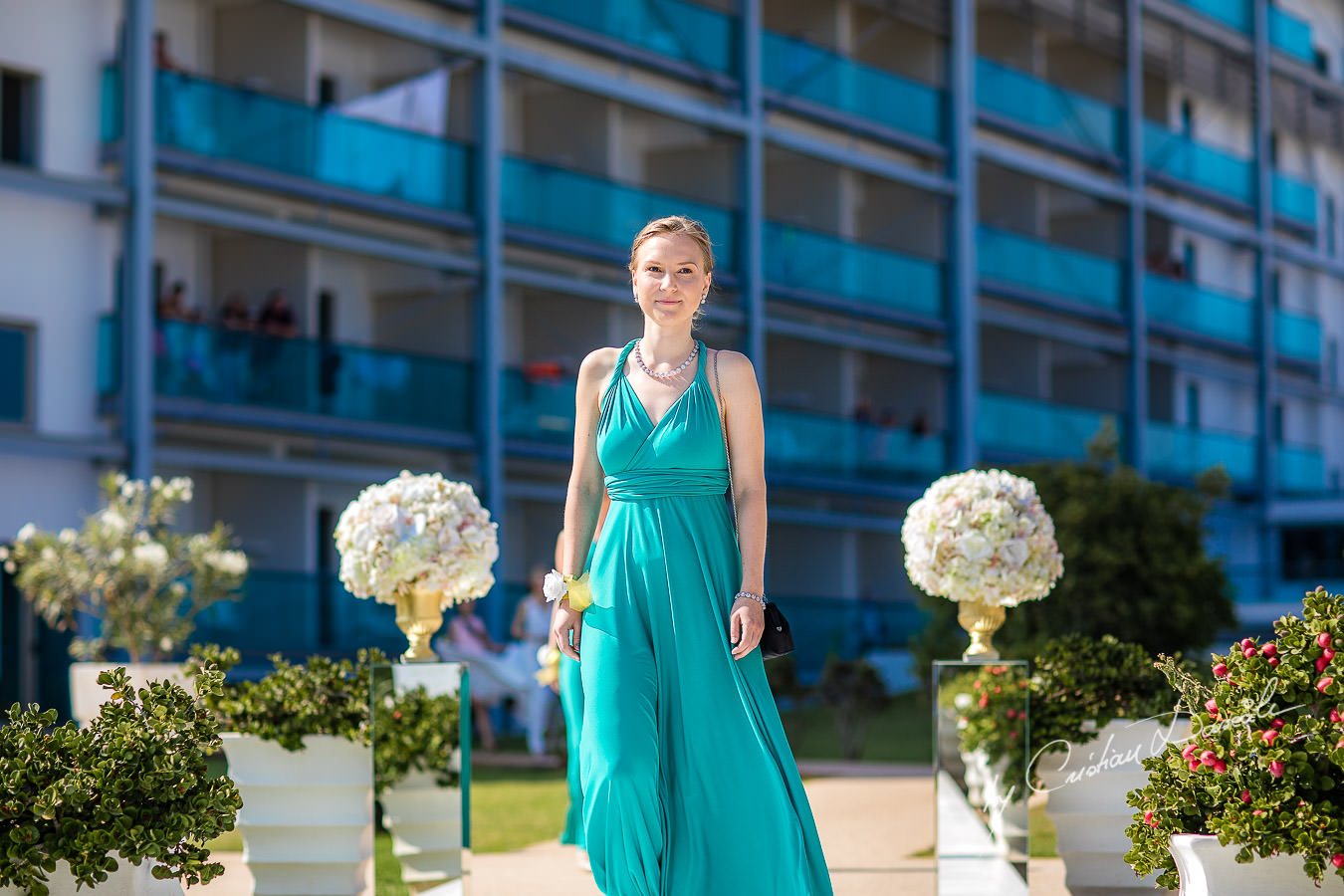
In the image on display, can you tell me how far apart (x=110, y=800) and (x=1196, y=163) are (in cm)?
3983

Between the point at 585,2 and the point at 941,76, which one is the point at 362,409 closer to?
the point at 585,2

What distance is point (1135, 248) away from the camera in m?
38.4

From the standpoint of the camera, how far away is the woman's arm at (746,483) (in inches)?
203

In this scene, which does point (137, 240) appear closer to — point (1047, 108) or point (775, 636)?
point (775, 636)

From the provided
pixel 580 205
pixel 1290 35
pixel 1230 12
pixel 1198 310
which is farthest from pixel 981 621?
pixel 1290 35

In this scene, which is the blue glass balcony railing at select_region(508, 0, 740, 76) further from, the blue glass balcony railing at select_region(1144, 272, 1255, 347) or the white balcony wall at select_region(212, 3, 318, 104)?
the blue glass balcony railing at select_region(1144, 272, 1255, 347)

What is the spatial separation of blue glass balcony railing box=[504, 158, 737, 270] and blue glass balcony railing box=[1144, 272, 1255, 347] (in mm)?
14379

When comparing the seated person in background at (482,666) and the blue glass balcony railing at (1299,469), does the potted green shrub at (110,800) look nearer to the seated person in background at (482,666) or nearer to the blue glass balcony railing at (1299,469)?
the seated person in background at (482,666)

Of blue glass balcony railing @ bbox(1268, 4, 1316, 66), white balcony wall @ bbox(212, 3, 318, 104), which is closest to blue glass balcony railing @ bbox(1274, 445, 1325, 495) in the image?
blue glass balcony railing @ bbox(1268, 4, 1316, 66)

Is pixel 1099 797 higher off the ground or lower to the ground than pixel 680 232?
lower

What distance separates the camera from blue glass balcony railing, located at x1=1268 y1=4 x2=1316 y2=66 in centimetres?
4384

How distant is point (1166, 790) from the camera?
16.8ft

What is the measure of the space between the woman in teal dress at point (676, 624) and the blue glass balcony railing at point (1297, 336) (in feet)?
135

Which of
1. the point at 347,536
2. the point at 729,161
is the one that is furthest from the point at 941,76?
the point at 347,536
